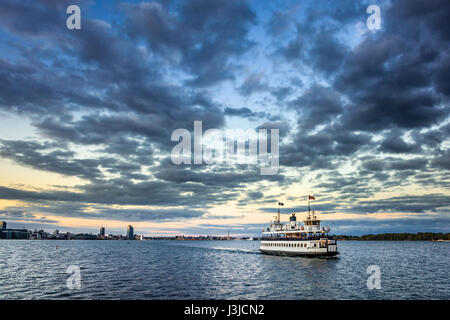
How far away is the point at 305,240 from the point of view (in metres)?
109

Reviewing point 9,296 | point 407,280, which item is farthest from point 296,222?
point 9,296

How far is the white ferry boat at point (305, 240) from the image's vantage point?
10531cm

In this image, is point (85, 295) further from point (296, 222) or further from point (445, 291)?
point (296, 222)

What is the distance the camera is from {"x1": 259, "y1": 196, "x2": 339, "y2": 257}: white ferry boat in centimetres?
10531

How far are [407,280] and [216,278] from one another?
41.5 m
